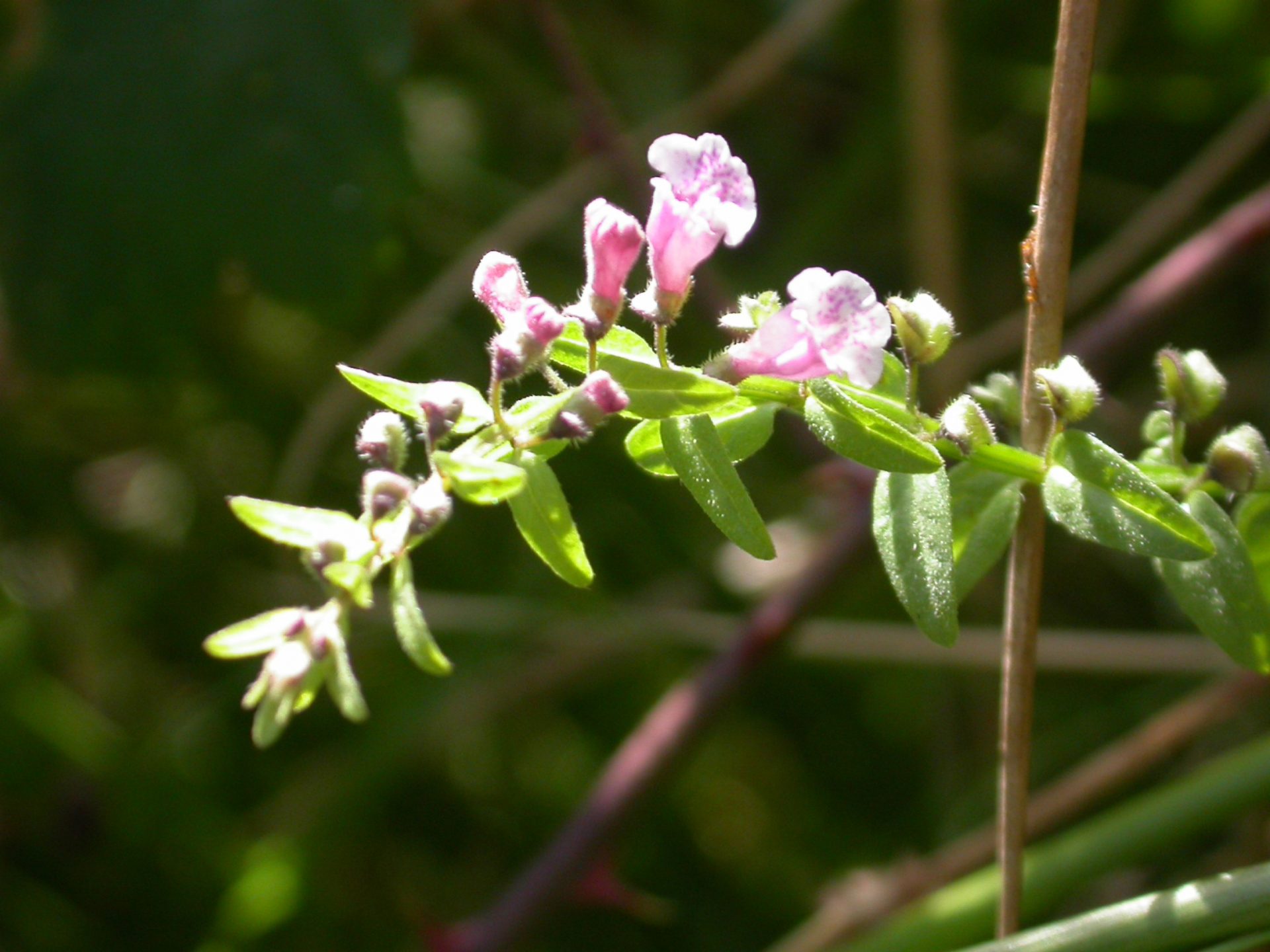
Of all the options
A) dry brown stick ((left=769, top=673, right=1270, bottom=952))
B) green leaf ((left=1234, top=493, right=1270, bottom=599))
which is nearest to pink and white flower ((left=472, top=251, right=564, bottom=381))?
green leaf ((left=1234, top=493, right=1270, bottom=599))

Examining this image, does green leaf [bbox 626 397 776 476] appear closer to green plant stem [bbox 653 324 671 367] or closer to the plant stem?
green plant stem [bbox 653 324 671 367]

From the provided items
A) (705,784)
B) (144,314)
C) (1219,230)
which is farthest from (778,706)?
(144,314)

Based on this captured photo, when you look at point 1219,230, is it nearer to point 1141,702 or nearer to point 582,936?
point 1141,702

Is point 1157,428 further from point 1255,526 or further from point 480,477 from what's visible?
point 480,477

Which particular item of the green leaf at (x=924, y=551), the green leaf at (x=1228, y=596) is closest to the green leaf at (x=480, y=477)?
the green leaf at (x=924, y=551)

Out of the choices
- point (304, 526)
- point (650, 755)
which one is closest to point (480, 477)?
point (304, 526)

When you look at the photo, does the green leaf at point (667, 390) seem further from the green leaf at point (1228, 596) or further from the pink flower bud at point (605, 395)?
the green leaf at point (1228, 596)
